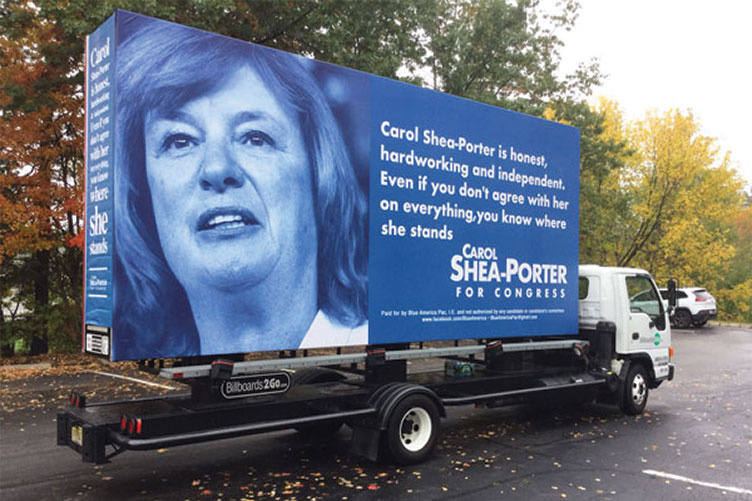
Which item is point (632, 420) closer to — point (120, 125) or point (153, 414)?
point (153, 414)

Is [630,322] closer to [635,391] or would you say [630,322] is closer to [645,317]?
[645,317]

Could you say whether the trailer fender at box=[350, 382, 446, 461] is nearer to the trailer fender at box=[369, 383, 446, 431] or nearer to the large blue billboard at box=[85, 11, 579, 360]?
the trailer fender at box=[369, 383, 446, 431]

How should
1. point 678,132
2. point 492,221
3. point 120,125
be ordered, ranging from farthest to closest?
point 678,132 < point 492,221 < point 120,125

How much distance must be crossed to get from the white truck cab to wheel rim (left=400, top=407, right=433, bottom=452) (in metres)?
3.66

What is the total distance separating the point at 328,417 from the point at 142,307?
6.86 feet

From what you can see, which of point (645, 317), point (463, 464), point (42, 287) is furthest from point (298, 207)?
point (42, 287)

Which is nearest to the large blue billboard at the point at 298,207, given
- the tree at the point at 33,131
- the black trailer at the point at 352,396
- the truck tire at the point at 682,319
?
the black trailer at the point at 352,396

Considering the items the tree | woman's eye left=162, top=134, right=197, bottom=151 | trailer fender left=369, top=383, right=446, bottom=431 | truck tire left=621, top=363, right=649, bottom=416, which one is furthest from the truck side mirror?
the tree

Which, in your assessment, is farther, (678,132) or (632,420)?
(678,132)

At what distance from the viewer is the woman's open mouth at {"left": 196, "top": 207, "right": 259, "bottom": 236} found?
210 inches

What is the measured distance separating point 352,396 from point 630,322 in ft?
15.5

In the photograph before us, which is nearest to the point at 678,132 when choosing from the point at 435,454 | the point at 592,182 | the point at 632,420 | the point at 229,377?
the point at 592,182

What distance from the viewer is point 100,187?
17.0 feet

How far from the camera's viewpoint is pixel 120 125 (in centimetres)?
494
